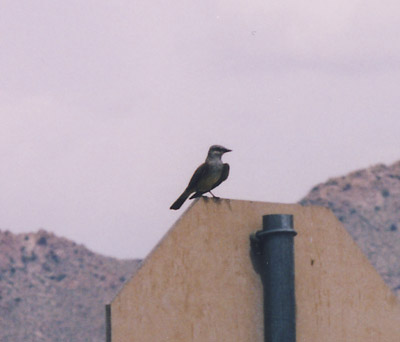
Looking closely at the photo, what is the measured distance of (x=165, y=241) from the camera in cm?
494

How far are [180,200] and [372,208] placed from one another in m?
72.0

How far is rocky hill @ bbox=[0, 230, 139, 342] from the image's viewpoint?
72750 millimetres

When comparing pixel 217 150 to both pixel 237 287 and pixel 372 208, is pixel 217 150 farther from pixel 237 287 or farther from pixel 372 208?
pixel 372 208

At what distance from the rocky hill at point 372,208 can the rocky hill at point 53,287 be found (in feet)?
57.9

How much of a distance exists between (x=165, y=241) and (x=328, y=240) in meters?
1.26

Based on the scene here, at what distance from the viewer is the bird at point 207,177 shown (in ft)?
27.9

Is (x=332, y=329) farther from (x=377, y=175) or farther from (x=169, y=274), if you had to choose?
(x=377, y=175)

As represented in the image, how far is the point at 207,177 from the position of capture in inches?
335

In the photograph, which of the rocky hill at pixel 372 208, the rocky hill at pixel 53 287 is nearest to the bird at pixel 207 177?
the rocky hill at pixel 372 208

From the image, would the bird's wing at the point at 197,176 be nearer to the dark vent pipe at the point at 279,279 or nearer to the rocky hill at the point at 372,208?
the dark vent pipe at the point at 279,279

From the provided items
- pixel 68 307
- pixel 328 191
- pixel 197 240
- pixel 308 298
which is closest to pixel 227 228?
pixel 197 240

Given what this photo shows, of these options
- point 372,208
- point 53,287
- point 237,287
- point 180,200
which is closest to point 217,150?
point 180,200

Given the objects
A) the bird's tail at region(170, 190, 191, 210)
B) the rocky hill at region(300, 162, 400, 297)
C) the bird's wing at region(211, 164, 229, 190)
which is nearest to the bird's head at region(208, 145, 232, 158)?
the bird's wing at region(211, 164, 229, 190)

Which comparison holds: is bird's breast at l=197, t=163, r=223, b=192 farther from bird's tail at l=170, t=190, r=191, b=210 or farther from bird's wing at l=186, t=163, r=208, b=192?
bird's tail at l=170, t=190, r=191, b=210
